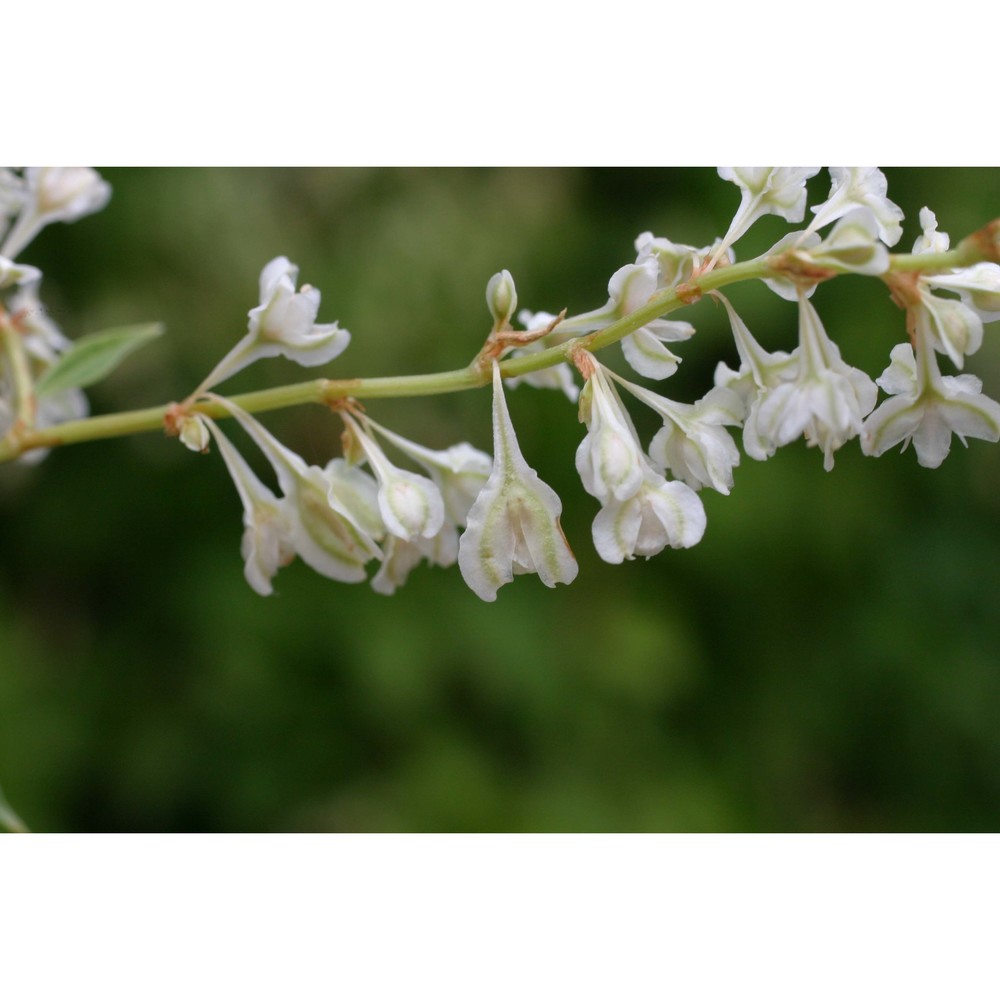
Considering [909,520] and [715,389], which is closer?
[715,389]

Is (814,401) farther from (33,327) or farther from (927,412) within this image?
(33,327)

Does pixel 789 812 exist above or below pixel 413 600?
below

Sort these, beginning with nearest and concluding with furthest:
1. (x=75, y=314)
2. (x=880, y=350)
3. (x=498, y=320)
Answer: (x=498, y=320) < (x=880, y=350) < (x=75, y=314)

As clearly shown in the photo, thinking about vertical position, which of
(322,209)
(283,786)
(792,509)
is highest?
(322,209)

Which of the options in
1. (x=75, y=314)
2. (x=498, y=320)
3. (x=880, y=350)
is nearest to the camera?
(x=498, y=320)

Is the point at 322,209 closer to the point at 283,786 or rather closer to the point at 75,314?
the point at 75,314

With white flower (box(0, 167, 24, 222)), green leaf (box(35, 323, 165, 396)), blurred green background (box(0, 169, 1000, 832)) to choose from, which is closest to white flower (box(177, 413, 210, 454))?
green leaf (box(35, 323, 165, 396))

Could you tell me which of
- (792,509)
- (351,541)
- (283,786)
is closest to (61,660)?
(283,786)
